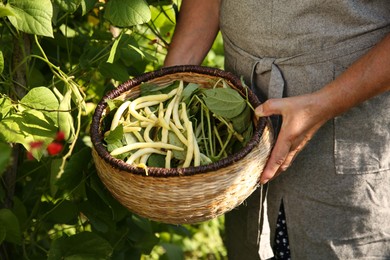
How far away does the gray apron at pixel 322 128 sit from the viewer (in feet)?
3.92

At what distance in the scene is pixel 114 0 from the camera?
120cm

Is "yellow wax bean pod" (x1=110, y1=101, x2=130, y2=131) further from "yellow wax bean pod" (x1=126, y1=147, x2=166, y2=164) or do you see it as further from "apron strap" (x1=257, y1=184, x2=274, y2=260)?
"apron strap" (x1=257, y1=184, x2=274, y2=260)

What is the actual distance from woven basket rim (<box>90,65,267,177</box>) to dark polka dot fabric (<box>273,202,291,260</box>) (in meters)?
0.31

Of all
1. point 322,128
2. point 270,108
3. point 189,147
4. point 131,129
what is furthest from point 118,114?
point 322,128

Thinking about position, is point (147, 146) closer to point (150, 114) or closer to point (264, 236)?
point (150, 114)

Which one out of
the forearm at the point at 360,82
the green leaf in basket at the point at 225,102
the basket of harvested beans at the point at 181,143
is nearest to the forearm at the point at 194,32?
the basket of harvested beans at the point at 181,143

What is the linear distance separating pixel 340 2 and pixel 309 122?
0.21 m

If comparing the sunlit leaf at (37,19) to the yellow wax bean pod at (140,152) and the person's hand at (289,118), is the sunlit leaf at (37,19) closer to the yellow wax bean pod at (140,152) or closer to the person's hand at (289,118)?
the yellow wax bean pod at (140,152)

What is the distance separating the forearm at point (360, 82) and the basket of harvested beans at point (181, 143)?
113mm

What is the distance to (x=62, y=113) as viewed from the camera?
1121 mm

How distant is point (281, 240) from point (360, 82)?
1.46ft

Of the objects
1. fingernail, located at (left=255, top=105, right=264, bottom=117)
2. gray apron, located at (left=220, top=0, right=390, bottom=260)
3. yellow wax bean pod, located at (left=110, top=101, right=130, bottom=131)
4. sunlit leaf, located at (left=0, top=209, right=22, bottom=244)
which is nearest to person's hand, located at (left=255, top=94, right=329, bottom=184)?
fingernail, located at (left=255, top=105, right=264, bottom=117)

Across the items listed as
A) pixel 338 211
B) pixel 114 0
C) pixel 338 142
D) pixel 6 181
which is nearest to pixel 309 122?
pixel 338 142

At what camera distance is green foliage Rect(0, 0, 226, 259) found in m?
1.09
